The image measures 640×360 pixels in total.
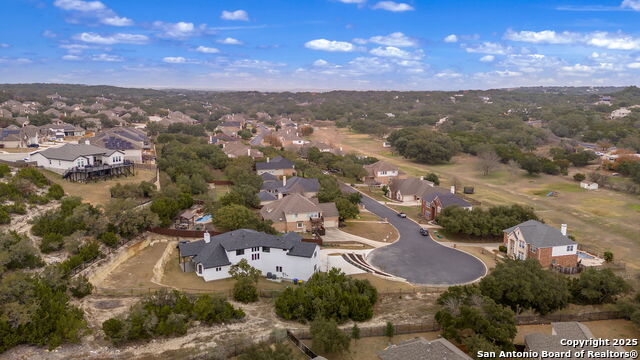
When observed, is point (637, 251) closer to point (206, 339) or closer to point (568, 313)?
point (568, 313)

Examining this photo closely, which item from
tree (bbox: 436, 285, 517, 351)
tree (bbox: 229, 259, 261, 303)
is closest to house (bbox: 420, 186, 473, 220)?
tree (bbox: 436, 285, 517, 351)

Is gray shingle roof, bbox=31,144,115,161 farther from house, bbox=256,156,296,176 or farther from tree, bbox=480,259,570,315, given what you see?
tree, bbox=480,259,570,315

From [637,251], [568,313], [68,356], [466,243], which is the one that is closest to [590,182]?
[637,251]

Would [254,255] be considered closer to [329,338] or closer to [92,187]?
[329,338]

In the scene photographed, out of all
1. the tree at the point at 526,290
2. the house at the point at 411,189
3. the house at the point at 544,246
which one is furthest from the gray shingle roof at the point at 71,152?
the house at the point at 544,246

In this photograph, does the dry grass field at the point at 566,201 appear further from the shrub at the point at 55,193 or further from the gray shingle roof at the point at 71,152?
the gray shingle roof at the point at 71,152

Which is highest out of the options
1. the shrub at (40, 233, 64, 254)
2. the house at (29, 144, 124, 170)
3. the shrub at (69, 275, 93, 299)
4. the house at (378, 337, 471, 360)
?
the house at (29, 144, 124, 170)
